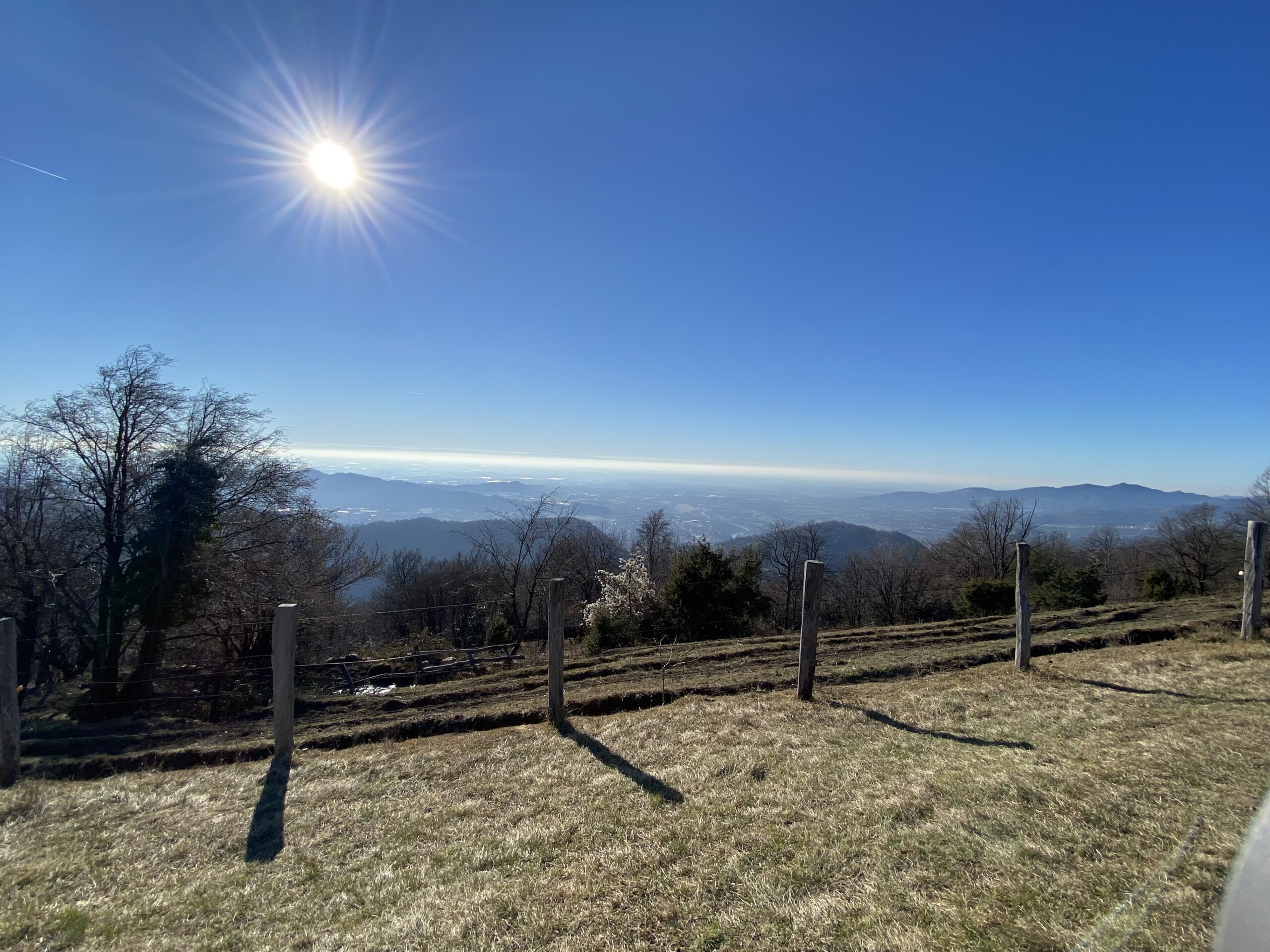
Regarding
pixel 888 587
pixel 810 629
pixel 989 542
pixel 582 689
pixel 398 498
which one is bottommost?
pixel 888 587

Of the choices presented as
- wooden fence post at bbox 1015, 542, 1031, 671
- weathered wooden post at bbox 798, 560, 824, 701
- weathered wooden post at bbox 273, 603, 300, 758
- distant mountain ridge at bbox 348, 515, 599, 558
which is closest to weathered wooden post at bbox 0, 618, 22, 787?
weathered wooden post at bbox 273, 603, 300, 758

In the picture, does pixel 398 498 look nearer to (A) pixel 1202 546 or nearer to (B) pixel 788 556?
(B) pixel 788 556

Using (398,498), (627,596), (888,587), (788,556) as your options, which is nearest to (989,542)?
(888,587)

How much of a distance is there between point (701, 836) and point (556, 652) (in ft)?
12.0

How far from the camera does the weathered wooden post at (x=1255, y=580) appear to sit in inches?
330

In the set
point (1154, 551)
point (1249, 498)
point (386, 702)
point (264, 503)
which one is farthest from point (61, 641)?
point (1249, 498)

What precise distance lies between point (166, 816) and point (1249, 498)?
221 feet

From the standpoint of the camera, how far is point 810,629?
7.37 meters

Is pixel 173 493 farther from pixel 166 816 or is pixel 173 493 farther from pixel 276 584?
pixel 166 816

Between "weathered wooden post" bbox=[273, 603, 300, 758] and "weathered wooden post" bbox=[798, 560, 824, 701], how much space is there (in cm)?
694

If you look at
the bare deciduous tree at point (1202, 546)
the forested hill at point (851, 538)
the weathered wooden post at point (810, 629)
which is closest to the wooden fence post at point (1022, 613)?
the weathered wooden post at point (810, 629)

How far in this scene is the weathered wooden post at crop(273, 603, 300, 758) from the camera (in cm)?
655

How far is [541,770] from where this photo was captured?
18.0ft

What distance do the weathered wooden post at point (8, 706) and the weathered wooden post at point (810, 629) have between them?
9.98 meters
